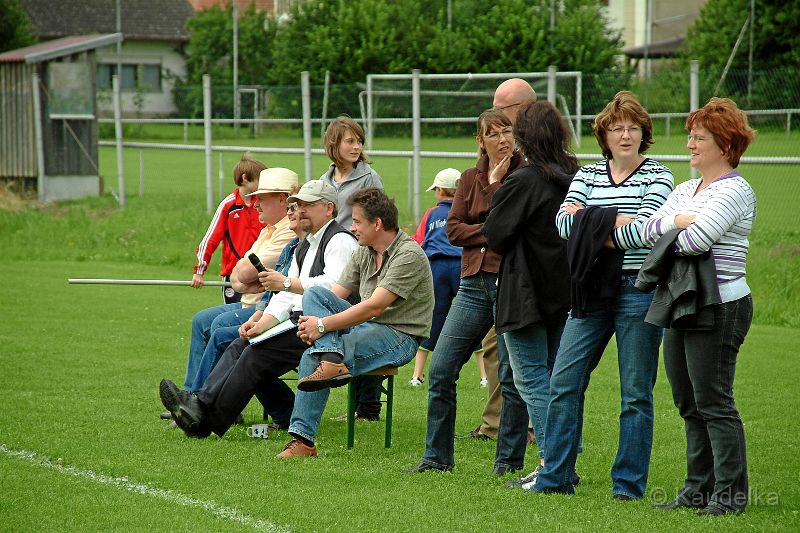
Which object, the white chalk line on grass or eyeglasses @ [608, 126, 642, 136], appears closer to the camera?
the white chalk line on grass

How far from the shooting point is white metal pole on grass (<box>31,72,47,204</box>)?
22.0 meters

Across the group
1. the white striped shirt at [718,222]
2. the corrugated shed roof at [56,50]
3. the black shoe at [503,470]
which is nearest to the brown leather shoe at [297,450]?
the black shoe at [503,470]

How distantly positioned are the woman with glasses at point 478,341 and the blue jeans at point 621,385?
58cm

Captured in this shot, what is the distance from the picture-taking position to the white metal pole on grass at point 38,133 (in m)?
22.0

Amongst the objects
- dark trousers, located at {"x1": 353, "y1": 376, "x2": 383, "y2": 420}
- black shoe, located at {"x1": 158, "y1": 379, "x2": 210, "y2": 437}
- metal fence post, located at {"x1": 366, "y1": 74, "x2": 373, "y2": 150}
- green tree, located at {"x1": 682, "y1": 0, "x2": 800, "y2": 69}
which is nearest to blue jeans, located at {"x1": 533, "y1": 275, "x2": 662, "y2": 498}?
black shoe, located at {"x1": 158, "y1": 379, "x2": 210, "y2": 437}

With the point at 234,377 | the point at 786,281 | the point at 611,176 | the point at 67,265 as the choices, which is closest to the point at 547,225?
the point at 611,176

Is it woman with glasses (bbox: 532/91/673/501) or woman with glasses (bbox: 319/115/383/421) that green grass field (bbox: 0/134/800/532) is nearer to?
woman with glasses (bbox: 532/91/673/501)

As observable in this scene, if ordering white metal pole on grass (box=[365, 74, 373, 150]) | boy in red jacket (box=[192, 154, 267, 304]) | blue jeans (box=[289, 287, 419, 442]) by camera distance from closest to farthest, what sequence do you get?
blue jeans (box=[289, 287, 419, 442]) < boy in red jacket (box=[192, 154, 267, 304]) < white metal pole on grass (box=[365, 74, 373, 150])

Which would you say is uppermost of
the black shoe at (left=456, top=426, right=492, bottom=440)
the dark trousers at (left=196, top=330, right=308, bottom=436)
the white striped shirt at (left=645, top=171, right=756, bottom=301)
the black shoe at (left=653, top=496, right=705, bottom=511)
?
the white striped shirt at (left=645, top=171, right=756, bottom=301)

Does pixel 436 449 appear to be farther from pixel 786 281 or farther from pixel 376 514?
pixel 786 281

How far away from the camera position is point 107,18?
6209 cm

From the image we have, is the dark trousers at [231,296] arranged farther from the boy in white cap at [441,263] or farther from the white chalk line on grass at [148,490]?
the white chalk line on grass at [148,490]

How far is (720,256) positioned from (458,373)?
1.72 meters

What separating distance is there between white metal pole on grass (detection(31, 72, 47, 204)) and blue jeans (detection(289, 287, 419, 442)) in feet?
54.0
